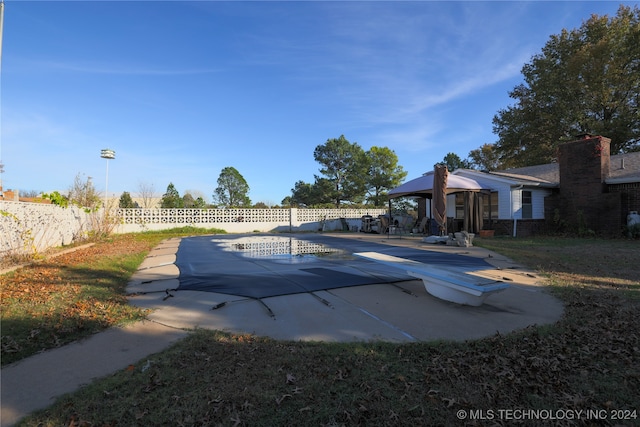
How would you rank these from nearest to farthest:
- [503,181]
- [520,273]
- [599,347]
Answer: [599,347] < [520,273] < [503,181]

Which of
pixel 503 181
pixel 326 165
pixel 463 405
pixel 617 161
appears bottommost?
pixel 463 405

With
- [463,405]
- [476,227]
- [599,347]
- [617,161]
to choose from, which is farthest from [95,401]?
[617,161]

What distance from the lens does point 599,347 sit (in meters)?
3.20

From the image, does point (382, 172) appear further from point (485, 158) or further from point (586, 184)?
point (586, 184)

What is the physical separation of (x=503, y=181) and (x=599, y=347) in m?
13.7

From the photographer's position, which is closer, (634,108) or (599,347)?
(599,347)

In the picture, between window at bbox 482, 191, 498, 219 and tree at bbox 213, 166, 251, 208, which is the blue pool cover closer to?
window at bbox 482, 191, 498, 219

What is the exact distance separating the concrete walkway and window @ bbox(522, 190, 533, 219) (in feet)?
37.4

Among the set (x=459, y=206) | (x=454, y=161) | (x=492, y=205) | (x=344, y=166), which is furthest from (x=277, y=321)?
(x=454, y=161)

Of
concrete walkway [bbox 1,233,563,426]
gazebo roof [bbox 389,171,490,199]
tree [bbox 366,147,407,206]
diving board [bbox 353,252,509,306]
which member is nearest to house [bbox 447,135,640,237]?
gazebo roof [bbox 389,171,490,199]

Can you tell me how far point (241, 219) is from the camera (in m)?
22.1

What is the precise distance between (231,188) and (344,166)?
12669 mm

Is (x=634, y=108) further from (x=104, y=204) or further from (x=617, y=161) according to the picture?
(x=104, y=204)

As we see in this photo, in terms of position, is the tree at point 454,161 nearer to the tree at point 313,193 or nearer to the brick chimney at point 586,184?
the tree at point 313,193
